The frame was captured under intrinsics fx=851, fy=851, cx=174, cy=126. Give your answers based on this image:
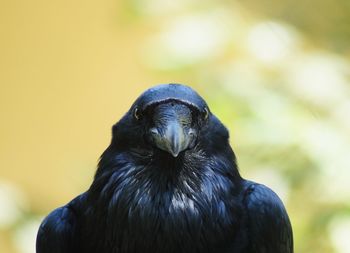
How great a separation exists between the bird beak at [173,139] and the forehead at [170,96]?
2.5 inches

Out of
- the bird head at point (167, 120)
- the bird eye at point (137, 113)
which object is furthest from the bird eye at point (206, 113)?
the bird eye at point (137, 113)

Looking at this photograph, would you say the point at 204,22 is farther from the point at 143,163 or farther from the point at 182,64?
the point at 143,163

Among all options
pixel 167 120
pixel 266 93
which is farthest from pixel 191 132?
pixel 266 93

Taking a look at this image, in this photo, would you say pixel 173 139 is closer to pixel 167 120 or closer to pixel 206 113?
pixel 167 120

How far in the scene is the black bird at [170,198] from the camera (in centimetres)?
183

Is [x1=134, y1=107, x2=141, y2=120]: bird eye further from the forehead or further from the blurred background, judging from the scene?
the blurred background

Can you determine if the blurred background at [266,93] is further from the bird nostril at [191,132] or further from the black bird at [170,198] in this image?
the bird nostril at [191,132]

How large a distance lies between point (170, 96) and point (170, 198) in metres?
0.23

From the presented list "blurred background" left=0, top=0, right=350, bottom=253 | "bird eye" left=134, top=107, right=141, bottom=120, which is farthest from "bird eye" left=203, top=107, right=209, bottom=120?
"blurred background" left=0, top=0, right=350, bottom=253

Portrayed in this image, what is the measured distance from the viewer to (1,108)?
14.3 feet

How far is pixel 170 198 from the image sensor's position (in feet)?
6.14

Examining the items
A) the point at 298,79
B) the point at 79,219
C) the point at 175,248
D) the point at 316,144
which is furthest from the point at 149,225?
the point at 298,79

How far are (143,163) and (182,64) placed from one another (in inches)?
49.0

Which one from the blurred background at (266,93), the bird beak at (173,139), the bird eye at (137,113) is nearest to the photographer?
the bird beak at (173,139)
